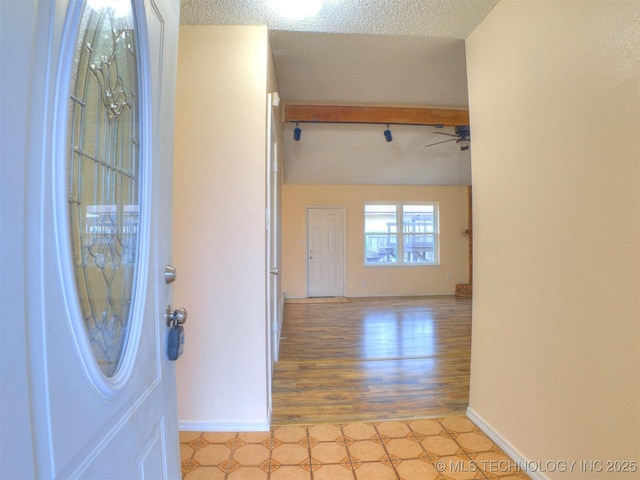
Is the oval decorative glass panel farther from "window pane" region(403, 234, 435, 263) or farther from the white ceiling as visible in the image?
"window pane" region(403, 234, 435, 263)

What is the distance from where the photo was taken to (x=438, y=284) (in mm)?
7008

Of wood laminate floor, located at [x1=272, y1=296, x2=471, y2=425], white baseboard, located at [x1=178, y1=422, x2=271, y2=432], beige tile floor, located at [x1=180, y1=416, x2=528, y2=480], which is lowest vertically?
wood laminate floor, located at [x1=272, y1=296, x2=471, y2=425]

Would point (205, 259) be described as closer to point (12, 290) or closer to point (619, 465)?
point (12, 290)

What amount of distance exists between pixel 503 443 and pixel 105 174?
2224 mm

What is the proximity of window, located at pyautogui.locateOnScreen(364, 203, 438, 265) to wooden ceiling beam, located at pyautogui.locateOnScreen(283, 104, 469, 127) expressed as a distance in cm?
272

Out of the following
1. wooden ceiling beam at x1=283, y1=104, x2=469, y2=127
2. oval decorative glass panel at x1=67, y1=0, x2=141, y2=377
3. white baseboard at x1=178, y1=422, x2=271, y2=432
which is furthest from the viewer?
wooden ceiling beam at x1=283, y1=104, x2=469, y2=127

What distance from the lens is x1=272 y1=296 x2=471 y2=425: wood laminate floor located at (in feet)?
7.29

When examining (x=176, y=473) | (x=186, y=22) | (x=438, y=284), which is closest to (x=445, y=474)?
(x=176, y=473)

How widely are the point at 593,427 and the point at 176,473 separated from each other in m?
1.53

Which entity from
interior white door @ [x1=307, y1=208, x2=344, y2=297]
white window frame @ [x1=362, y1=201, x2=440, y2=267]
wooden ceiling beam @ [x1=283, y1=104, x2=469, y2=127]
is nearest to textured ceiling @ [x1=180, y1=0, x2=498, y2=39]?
wooden ceiling beam @ [x1=283, y1=104, x2=469, y2=127]

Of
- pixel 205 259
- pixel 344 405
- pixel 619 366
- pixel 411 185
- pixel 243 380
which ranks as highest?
pixel 411 185

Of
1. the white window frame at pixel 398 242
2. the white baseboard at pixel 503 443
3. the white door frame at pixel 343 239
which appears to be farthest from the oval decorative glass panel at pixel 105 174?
the white window frame at pixel 398 242

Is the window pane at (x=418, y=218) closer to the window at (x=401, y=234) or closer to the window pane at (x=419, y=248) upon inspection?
the window at (x=401, y=234)

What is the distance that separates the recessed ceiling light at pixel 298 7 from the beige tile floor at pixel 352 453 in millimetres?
2529
